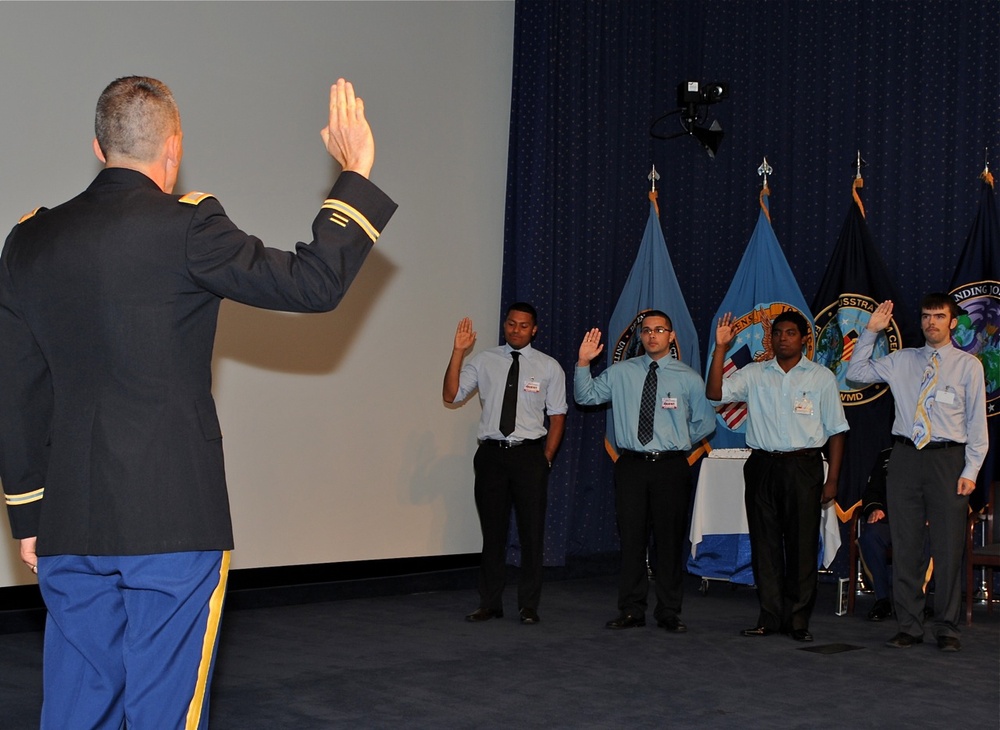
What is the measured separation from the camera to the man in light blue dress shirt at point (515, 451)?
6.05m

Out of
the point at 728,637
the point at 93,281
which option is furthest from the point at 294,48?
the point at 93,281

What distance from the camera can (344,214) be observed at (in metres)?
1.96

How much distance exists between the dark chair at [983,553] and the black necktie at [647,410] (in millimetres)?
1871

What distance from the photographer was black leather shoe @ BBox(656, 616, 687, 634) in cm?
566

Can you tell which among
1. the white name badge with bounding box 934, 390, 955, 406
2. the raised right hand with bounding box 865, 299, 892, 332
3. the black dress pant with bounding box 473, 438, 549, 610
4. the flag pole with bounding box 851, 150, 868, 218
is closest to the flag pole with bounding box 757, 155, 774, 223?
the flag pole with bounding box 851, 150, 868, 218

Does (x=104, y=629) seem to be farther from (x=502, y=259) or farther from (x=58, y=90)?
(x=502, y=259)

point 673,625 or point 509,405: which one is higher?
point 509,405

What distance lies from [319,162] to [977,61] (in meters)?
4.27

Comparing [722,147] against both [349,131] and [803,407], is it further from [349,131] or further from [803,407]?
[349,131]

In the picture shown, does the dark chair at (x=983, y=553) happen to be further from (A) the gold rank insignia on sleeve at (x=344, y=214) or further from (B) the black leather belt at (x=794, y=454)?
(A) the gold rank insignia on sleeve at (x=344, y=214)

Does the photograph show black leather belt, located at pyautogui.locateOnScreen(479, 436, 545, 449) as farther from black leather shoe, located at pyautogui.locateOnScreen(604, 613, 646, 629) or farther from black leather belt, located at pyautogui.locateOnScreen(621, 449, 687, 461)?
black leather shoe, located at pyautogui.locateOnScreen(604, 613, 646, 629)

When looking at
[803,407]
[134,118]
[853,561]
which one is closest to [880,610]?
[853,561]

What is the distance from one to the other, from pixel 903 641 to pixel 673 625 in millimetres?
1126

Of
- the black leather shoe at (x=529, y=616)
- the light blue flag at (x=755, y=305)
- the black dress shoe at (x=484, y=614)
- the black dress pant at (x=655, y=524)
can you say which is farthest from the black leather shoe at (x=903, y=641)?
the black dress shoe at (x=484, y=614)
